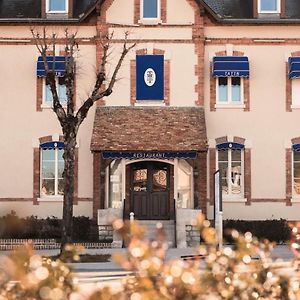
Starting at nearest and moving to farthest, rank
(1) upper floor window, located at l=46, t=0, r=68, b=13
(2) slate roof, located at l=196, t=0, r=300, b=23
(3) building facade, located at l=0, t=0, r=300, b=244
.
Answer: (3) building facade, located at l=0, t=0, r=300, b=244 → (2) slate roof, located at l=196, t=0, r=300, b=23 → (1) upper floor window, located at l=46, t=0, r=68, b=13

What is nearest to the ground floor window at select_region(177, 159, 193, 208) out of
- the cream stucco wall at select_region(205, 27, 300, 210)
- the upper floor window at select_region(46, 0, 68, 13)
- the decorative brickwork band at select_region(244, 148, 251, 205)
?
the cream stucco wall at select_region(205, 27, 300, 210)

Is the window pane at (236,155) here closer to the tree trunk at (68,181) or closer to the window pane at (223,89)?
the window pane at (223,89)

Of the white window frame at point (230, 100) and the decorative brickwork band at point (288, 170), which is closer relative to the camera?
the decorative brickwork band at point (288, 170)

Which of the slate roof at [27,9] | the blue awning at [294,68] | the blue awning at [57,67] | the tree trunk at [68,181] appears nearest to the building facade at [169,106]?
the blue awning at [294,68]

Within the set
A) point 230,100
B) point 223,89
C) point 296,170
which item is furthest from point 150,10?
point 296,170

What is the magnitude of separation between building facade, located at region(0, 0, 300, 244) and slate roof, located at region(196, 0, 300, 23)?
105 mm

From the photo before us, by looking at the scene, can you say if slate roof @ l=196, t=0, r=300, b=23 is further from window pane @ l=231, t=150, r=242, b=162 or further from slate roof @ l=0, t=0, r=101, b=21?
window pane @ l=231, t=150, r=242, b=162

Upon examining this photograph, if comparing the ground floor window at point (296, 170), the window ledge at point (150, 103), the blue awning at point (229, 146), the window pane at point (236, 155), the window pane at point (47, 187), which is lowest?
the window pane at point (47, 187)

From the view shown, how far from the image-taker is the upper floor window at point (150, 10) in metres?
28.1

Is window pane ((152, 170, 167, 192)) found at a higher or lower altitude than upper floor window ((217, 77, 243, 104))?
lower

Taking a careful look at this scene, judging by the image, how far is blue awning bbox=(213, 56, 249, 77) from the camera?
2777 centimetres

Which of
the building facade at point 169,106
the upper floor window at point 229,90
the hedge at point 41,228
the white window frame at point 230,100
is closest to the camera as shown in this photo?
the hedge at point 41,228

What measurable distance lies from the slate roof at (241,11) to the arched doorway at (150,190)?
6306 millimetres

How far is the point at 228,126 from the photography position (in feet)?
92.5
